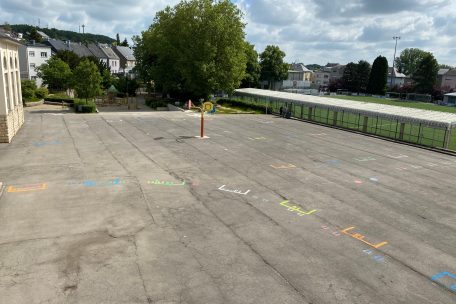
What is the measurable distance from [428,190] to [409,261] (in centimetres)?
878

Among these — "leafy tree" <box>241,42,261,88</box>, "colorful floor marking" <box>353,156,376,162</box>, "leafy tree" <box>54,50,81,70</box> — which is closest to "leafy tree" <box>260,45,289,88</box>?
"leafy tree" <box>241,42,261,88</box>

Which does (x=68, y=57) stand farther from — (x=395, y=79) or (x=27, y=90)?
(x=395, y=79)

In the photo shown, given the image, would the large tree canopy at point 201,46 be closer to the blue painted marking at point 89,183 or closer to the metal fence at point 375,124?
the metal fence at point 375,124

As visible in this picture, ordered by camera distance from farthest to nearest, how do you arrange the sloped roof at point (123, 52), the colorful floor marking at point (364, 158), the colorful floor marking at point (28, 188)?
the sloped roof at point (123, 52)
the colorful floor marking at point (364, 158)
the colorful floor marking at point (28, 188)

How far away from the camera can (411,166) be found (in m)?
23.5

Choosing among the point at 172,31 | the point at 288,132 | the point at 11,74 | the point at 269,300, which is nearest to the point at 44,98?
the point at 172,31

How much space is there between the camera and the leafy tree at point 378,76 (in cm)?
10262

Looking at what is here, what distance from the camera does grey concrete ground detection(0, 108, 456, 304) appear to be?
9.27 meters

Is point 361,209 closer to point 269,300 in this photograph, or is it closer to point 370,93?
point 269,300

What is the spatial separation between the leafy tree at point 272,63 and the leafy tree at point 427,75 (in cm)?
3781

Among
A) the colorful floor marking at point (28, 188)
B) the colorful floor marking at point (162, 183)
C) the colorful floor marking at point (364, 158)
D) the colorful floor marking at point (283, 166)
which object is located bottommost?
the colorful floor marking at point (162, 183)

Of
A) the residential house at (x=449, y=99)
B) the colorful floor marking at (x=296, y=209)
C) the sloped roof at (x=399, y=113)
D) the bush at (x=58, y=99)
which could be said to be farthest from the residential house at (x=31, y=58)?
the residential house at (x=449, y=99)

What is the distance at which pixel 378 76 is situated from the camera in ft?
344

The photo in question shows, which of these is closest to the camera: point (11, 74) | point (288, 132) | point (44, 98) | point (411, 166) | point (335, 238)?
point (335, 238)
